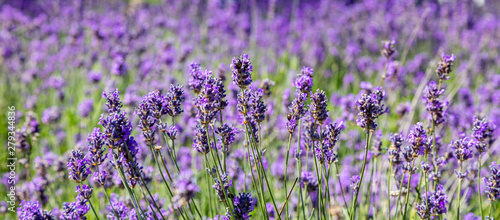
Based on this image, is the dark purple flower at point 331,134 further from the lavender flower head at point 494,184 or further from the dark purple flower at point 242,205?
the lavender flower head at point 494,184

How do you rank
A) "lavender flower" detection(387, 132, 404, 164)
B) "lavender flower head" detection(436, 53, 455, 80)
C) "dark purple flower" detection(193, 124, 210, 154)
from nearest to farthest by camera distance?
"dark purple flower" detection(193, 124, 210, 154), "lavender flower" detection(387, 132, 404, 164), "lavender flower head" detection(436, 53, 455, 80)

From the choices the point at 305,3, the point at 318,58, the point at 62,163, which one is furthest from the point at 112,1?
the point at 62,163

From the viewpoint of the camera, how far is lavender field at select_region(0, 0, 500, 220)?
5.19 feet

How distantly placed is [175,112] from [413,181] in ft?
5.74

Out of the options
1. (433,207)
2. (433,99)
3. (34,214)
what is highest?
(433,99)

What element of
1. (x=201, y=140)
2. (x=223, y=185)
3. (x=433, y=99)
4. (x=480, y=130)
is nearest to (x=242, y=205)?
(x=223, y=185)

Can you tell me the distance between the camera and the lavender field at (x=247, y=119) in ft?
5.19

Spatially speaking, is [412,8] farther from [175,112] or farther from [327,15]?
[175,112]

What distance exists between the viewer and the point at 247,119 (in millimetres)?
1552

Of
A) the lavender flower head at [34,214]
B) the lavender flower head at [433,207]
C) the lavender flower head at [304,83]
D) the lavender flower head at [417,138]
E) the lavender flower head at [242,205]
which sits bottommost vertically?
the lavender flower head at [433,207]

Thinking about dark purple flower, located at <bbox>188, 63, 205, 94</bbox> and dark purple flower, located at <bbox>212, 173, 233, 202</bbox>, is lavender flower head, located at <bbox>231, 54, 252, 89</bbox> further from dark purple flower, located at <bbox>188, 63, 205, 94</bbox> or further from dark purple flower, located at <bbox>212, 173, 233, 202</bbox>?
dark purple flower, located at <bbox>212, 173, 233, 202</bbox>

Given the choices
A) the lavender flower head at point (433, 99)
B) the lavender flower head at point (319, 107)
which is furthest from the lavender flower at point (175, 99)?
the lavender flower head at point (433, 99)

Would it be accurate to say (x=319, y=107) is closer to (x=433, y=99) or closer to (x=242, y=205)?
(x=242, y=205)

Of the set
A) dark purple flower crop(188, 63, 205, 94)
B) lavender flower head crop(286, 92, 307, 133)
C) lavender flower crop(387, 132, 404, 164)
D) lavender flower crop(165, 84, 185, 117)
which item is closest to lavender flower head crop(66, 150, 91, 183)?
lavender flower crop(165, 84, 185, 117)
